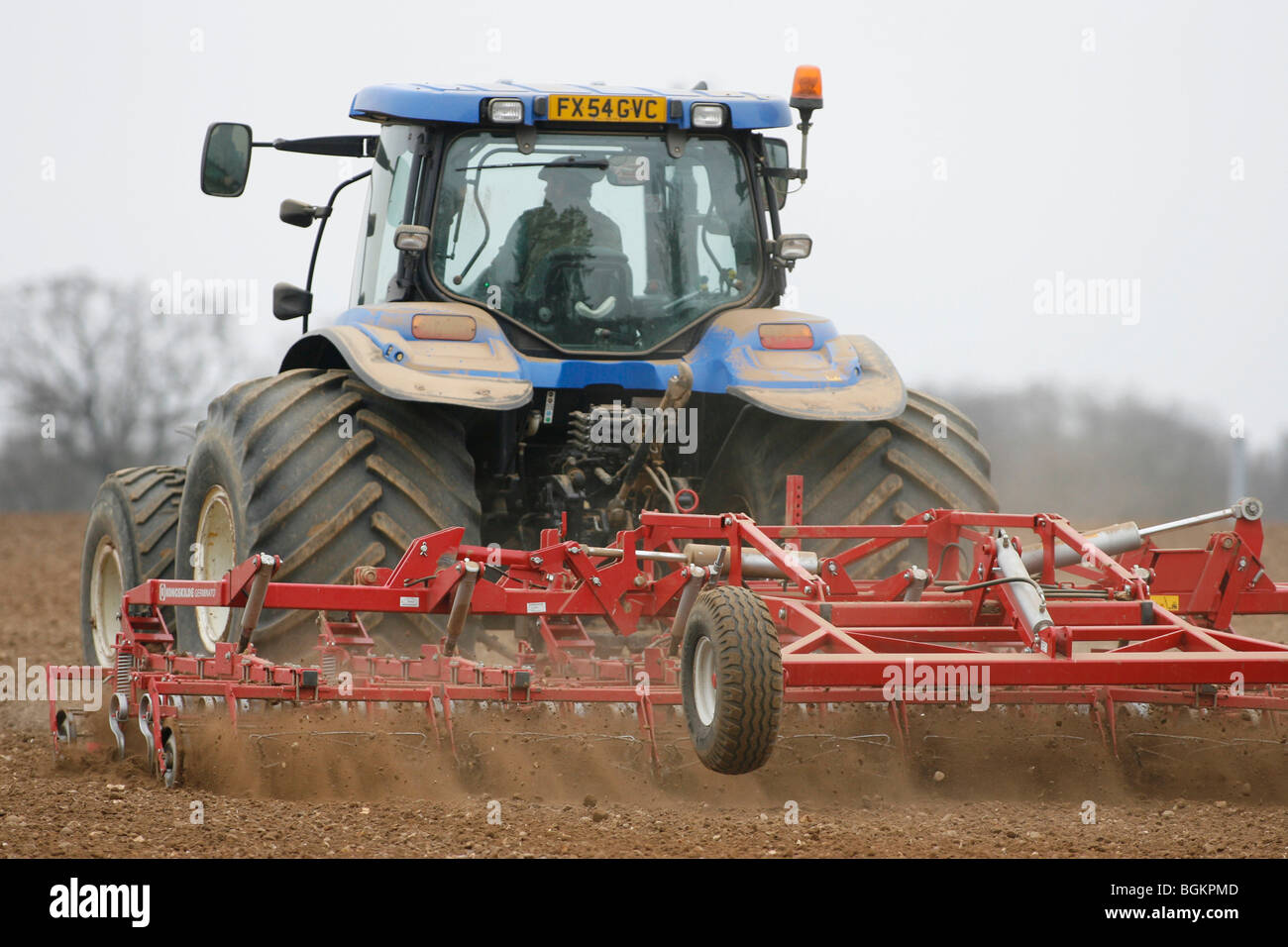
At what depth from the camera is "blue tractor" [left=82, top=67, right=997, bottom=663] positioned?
17.6 feet

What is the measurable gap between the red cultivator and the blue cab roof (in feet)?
5.28

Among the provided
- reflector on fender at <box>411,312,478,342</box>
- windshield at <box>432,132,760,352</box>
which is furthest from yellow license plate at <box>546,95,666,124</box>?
reflector on fender at <box>411,312,478,342</box>

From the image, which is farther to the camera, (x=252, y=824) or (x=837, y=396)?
(x=837, y=396)

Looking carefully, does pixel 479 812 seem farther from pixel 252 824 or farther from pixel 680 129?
pixel 680 129

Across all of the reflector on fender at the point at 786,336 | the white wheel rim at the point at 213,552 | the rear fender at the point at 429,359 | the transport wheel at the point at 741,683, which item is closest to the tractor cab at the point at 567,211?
the rear fender at the point at 429,359

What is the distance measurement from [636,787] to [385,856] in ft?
3.88

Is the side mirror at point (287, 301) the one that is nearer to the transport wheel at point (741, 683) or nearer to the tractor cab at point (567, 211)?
the tractor cab at point (567, 211)

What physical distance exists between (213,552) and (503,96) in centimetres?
194

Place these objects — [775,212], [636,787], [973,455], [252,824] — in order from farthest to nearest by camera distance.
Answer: [775,212]
[973,455]
[636,787]
[252,824]

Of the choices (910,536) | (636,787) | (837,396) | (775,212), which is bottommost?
(636,787)

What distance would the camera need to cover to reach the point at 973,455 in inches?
238

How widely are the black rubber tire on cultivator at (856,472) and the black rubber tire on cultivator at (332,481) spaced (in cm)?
99

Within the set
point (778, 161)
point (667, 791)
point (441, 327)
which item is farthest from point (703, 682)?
point (778, 161)
